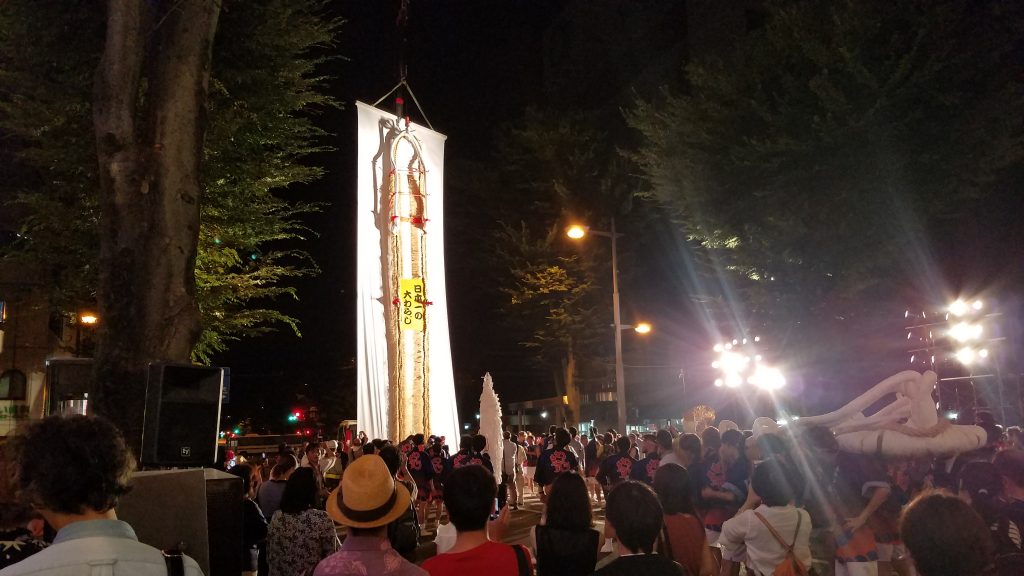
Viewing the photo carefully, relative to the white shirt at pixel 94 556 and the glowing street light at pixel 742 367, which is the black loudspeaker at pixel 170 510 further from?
the glowing street light at pixel 742 367

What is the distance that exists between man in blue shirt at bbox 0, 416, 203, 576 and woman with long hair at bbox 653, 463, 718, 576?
3415 mm

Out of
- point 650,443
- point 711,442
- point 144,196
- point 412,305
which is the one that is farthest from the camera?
point 412,305

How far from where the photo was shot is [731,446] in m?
8.53

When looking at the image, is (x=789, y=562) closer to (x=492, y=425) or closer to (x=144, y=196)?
(x=144, y=196)

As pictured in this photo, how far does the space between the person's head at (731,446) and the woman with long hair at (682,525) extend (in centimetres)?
352

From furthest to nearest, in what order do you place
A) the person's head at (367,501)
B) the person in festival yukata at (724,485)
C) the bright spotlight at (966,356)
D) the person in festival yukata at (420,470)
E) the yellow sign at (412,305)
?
the yellow sign at (412,305) < the bright spotlight at (966,356) < the person in festival yukata at (420,470) < the person in festival yukata at (724,485) < the person's head at (367,501)

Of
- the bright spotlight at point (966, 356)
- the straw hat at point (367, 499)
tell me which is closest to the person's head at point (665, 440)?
the straw hat at point (367, 499)

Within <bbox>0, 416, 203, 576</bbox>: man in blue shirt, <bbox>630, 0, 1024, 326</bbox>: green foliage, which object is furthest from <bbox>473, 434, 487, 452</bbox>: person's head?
<bbox>0, 416, 203, 576</bbox>: man in blue shirt

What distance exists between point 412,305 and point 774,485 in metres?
16.8

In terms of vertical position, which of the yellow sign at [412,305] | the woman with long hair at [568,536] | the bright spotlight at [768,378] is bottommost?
the woman with long hair at [568,536]

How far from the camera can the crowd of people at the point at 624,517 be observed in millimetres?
2510

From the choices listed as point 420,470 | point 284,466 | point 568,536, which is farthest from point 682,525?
point 420,470

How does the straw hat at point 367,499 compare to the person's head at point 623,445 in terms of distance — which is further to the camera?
the person's head at point 623,445

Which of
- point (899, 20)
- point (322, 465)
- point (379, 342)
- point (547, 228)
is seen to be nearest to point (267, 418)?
point (547, 228)
